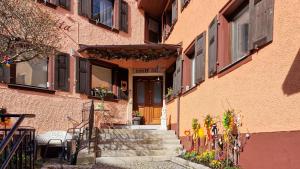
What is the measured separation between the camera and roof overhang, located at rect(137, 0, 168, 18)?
57.6ft

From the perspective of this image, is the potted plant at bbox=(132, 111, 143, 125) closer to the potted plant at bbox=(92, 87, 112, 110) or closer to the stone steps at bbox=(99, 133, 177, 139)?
the potted plant at bbox=(92, 87, 112, 110)

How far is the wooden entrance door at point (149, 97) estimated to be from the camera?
1778 centimetres

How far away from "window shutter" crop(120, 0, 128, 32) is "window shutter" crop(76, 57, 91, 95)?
2.83 m

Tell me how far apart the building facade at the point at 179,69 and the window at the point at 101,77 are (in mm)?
41

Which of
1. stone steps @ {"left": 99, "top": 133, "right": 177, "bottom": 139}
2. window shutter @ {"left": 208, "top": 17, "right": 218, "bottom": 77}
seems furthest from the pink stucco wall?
window shutter @ {"left": 208, "top": 17, "right": 218, "bottom": 77}

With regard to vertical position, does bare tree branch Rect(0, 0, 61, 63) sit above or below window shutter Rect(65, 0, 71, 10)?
below

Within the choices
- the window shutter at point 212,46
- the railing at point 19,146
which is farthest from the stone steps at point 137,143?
the railing at point 19,146

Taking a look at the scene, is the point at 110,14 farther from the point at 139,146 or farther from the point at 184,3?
the point at 139,146

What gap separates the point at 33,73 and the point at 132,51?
13.0 ft

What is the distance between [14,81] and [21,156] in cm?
748

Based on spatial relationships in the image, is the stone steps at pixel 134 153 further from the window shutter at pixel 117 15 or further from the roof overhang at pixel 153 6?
the roof overhang at pixel 153 6

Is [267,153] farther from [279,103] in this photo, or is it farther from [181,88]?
[181,88]

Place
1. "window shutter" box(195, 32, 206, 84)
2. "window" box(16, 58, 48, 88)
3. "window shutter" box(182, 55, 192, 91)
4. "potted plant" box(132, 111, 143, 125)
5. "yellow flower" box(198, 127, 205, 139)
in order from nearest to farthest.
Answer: "yellow flower" box(198, 127, 205, 139) < "window shutter" box(195, 32, 206, 84) < "window" box(16, 58, 48, 88) < "window shutter" box(182, 55, 192, 91) < "potted plant" box(132, 111, 143, 125)

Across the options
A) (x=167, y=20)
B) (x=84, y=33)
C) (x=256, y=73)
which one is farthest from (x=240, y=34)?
(x=167, y=20)
